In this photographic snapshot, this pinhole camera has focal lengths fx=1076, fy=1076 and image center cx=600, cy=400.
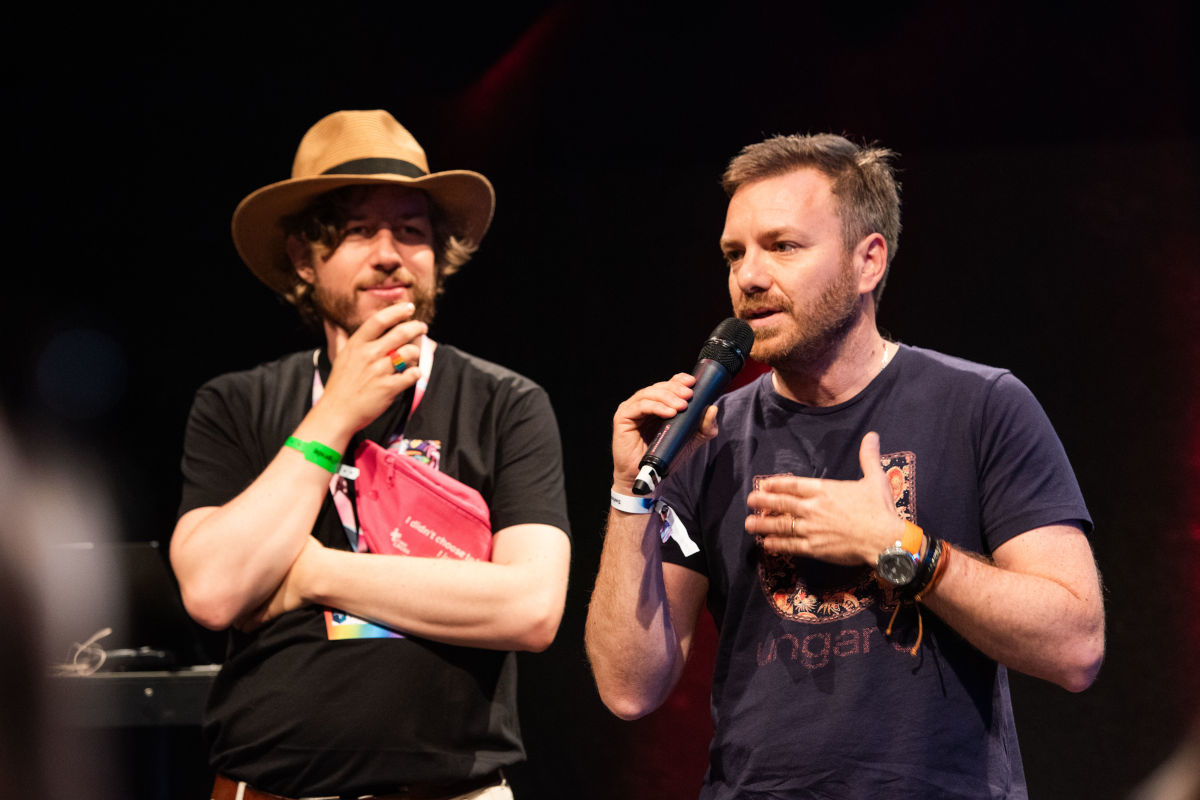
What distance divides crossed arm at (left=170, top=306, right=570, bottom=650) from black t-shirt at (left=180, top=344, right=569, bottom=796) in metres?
0.06

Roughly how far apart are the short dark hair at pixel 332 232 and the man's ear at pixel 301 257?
0.04ft

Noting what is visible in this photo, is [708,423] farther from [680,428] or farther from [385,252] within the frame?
[385,252]

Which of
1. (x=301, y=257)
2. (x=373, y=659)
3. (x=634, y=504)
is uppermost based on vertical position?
(x=301, y=257)

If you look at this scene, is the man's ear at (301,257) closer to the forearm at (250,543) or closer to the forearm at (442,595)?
the forearm at (250,543)

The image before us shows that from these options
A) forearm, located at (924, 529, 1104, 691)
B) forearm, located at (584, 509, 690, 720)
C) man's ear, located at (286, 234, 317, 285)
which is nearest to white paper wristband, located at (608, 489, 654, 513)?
forearm, located at (584, 509, 690, 720)

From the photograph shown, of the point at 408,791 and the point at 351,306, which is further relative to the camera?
the point at 351,306

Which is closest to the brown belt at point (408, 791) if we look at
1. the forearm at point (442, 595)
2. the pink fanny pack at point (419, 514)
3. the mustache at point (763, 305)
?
the forearm at point (442, 595)

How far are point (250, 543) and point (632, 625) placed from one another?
73 cm

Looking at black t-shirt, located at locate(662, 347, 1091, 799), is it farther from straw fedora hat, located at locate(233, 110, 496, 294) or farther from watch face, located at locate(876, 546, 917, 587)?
straw fedora hat, located at locate(233, 110, 496, 294)

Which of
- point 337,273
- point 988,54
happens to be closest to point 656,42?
point 988,54

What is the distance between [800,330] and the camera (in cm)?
195

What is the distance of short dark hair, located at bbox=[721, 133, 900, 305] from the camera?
207 centimetres

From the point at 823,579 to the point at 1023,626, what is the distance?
1.07ft

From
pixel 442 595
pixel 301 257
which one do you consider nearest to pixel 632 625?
pixel 442 595
